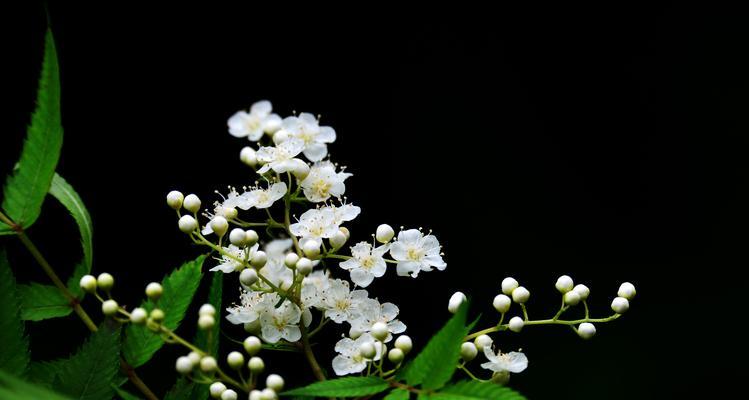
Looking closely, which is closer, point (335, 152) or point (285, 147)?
point (285, 147)

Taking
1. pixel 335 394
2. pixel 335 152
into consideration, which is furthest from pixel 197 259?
pixel 335 152

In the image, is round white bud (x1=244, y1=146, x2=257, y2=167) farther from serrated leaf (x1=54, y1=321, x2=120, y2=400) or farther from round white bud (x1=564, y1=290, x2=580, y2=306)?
round white bud (x1=564, y1=290, x2=580, y2=306)

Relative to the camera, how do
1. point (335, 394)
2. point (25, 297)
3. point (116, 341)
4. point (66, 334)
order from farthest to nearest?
point (66, 334), point (25, 297), point (116, 341), point (335, 394)

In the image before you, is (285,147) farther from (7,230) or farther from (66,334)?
(66,334)

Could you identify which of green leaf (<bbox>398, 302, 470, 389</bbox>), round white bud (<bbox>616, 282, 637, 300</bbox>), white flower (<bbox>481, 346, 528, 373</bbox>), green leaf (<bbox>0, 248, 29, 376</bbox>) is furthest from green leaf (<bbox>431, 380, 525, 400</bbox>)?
green leaf (<bbox>0, 248, 29, 376</bbox>)

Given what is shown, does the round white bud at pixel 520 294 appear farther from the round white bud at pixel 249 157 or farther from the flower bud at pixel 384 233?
the round white bud at pixel 249 157

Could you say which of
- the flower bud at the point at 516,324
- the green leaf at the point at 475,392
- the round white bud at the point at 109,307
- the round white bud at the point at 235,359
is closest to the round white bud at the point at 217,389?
the round white bud at the point at 235,359

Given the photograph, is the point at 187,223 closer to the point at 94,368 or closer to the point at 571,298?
the point at 94,368
